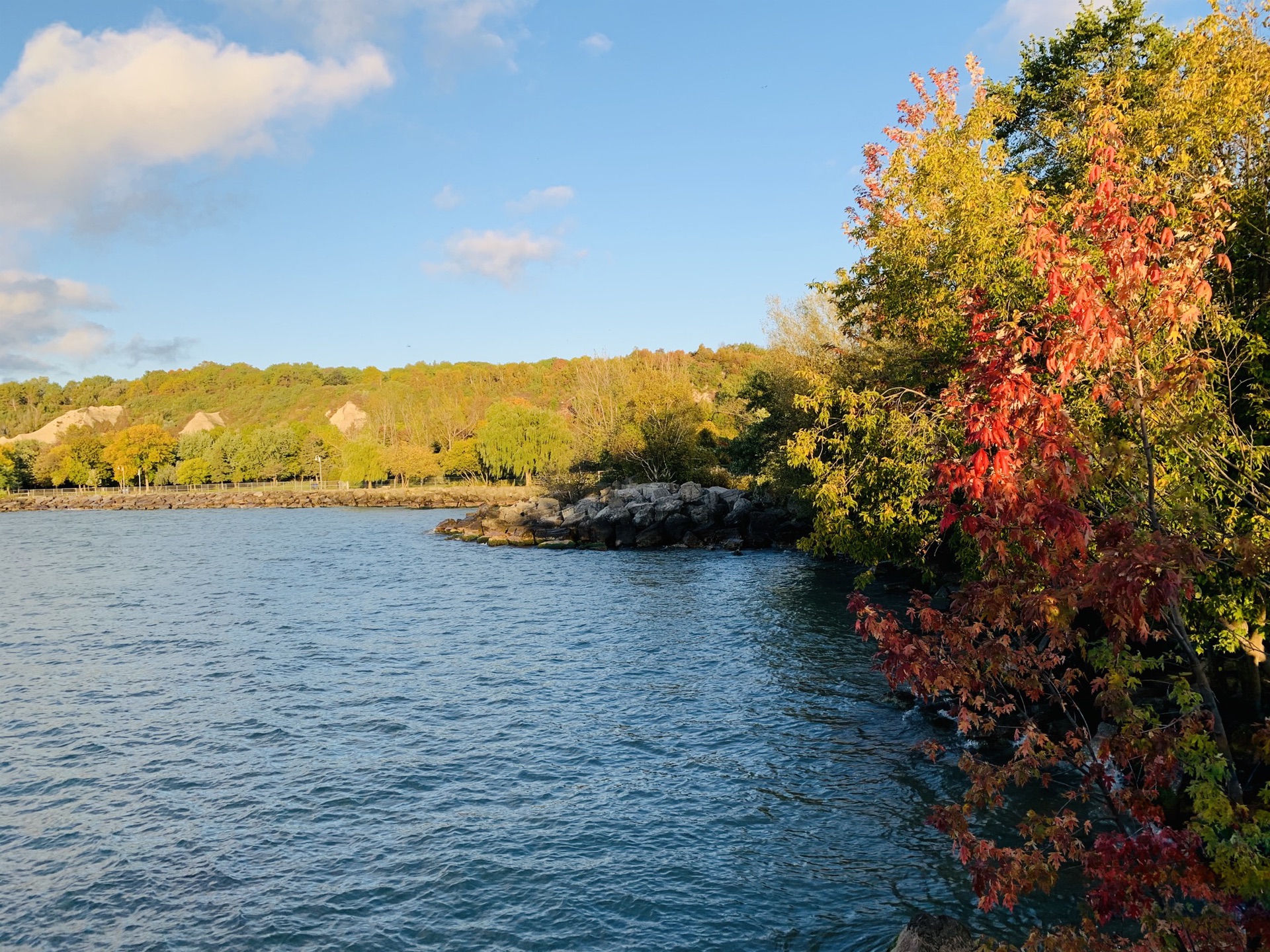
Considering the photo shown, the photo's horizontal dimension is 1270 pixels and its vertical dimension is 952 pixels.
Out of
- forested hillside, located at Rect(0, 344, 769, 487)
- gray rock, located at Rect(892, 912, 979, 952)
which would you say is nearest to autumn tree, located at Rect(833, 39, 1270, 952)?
gray rock, located at Rect(892, 912, 979, 952)

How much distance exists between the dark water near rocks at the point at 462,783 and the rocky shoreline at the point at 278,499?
77.4 metres

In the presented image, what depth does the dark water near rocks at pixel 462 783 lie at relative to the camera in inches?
447

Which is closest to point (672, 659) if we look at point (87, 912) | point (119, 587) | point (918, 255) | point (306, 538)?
point (918, 255)

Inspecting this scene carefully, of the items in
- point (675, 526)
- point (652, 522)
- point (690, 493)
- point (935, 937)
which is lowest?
point (935, 937)

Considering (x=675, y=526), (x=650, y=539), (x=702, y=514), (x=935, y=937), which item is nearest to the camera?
(x=935, y=937)

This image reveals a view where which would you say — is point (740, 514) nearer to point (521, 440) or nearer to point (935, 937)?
point (935, 937)

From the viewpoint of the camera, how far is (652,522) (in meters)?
59.7

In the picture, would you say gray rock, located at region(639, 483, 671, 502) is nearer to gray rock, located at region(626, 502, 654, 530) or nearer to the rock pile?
the rock pile

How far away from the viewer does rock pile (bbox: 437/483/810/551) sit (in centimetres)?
5644

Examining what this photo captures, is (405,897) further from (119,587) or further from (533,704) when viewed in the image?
(119,587)

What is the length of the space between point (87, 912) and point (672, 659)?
16.7 m

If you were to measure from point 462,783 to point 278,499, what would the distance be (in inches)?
4994

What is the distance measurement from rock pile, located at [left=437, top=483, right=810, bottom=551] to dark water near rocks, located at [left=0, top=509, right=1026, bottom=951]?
71.5ft

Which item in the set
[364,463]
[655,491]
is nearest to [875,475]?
[655,491]
